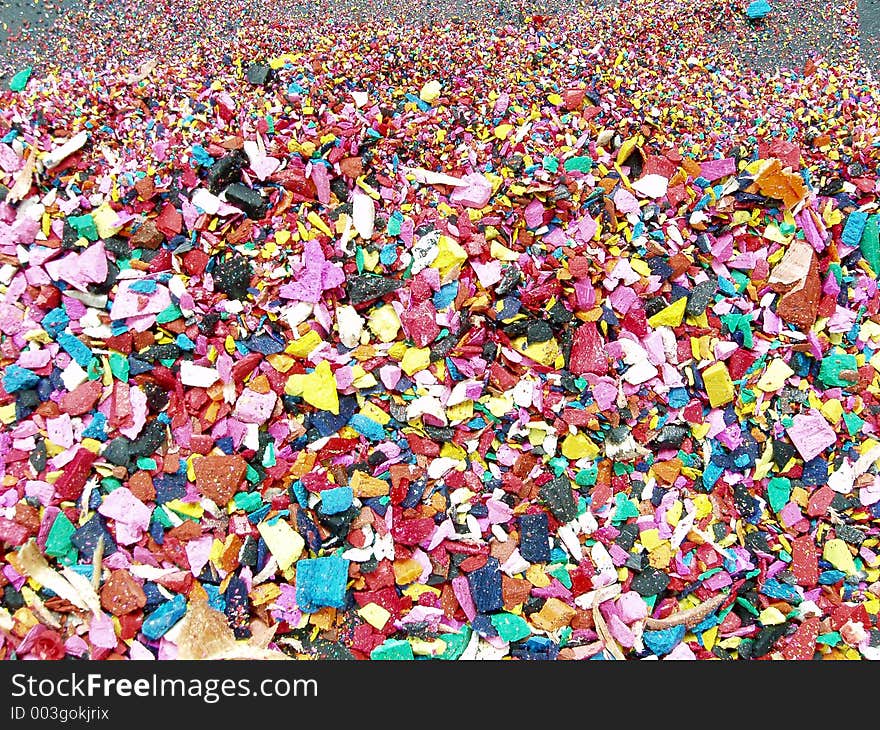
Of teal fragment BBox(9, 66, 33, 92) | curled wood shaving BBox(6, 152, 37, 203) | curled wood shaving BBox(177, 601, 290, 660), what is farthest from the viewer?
teal fragment BBox(9, 66, 33, 92)

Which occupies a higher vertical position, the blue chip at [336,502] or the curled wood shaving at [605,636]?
the blue chip at [336,502]

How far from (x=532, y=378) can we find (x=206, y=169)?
0.73m

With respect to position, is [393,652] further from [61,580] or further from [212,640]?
[61,580]

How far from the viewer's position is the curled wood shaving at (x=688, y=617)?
41.6 inches

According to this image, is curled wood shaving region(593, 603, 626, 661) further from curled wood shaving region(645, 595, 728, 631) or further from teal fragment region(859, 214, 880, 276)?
teal fragment region(859, 214, 880, 276)

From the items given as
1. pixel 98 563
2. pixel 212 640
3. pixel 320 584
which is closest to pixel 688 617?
pixel 320 584

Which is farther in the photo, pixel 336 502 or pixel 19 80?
pixel 19 80

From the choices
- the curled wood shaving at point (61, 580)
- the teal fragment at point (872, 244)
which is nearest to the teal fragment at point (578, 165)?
the teal fragment at point (872, 244)

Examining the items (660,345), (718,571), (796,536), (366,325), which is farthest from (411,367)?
(796,536)

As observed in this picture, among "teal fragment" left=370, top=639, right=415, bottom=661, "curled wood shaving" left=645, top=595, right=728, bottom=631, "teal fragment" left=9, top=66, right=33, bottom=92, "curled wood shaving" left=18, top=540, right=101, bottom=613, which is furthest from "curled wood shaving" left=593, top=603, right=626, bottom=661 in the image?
"teal fragment" left=9, top=66, right=33, bottom=92

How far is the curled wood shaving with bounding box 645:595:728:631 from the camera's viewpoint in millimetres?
1058

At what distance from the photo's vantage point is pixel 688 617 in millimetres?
1063

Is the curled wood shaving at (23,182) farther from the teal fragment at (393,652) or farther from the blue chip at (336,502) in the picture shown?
the teal fragment at (393,652)

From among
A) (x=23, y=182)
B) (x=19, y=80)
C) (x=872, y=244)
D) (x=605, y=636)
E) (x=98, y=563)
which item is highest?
(x=19, y=80)
